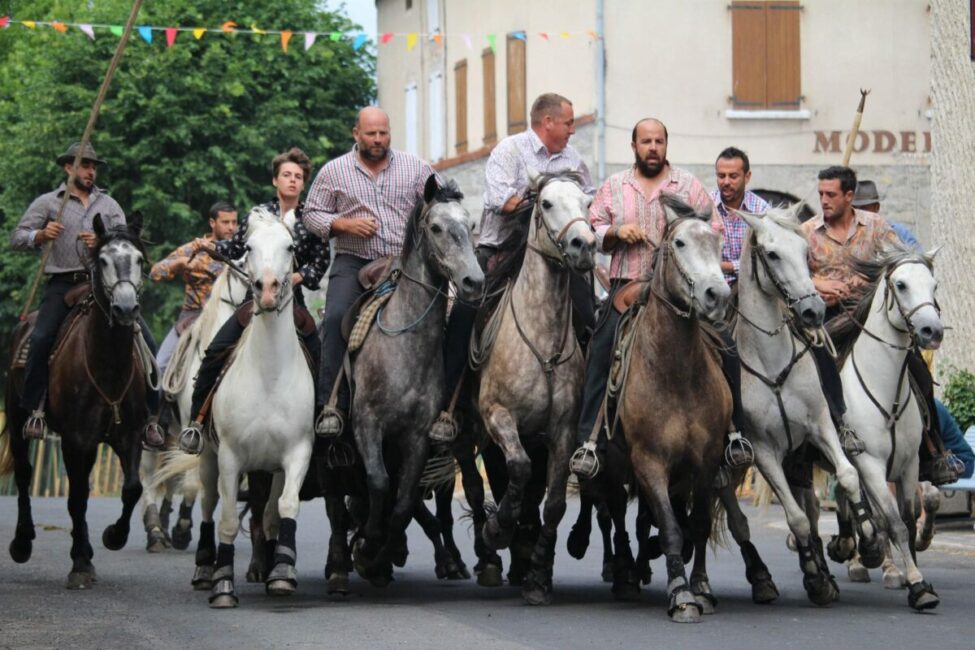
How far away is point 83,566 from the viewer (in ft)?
44.9

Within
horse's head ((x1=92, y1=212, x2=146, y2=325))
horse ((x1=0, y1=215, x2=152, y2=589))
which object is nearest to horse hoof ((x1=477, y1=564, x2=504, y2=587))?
horse ((x1=0, y1=215, x2=152, y2=589))

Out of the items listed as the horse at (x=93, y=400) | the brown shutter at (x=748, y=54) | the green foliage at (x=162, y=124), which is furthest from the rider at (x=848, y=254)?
the green foliage at (x=162, y=124)

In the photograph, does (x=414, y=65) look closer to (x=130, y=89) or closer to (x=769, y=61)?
(x=130, y=89)

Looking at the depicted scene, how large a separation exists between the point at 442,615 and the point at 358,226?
284cm

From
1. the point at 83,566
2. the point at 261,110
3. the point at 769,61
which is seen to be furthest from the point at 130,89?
the point at 83,566

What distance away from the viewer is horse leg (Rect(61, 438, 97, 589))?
13.6 meters

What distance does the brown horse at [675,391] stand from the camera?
37.7ft

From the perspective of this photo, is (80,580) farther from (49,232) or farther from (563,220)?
(563,220)

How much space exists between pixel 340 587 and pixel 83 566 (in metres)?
2.05

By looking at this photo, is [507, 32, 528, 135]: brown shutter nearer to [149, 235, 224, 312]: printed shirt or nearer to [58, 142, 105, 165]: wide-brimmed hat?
[149, 235, 224, 312]: printed shirt

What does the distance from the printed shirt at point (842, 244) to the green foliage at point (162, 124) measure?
2916cm

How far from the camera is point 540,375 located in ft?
40.6

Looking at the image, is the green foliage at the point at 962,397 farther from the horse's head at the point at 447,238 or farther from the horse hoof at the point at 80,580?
the horse hoof at the point at 80,580

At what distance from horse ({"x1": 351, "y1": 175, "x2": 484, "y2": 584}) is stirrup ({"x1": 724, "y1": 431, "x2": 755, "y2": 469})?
1876 mm
